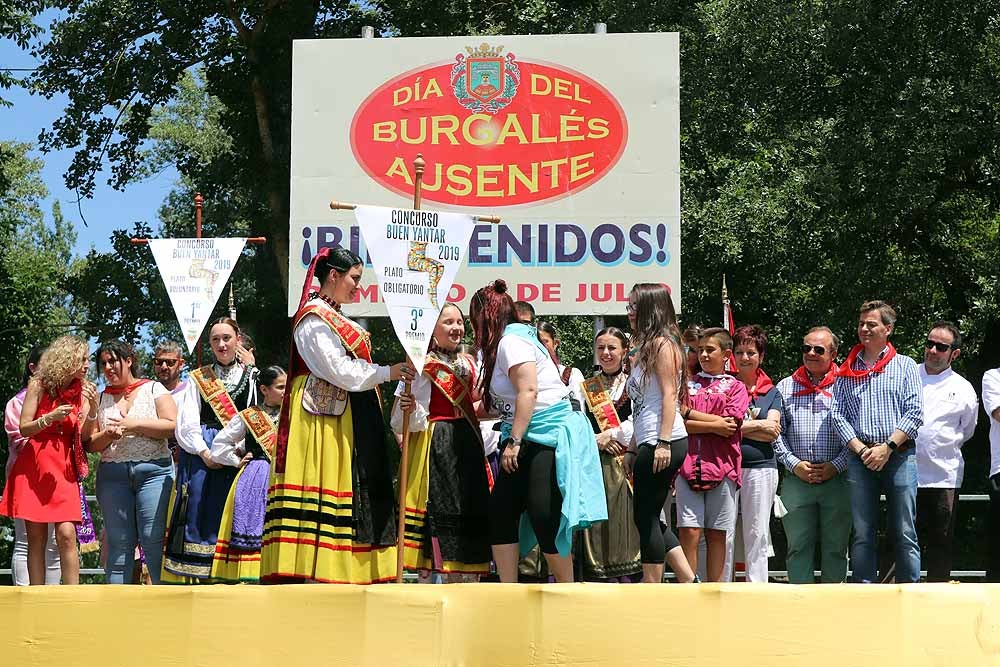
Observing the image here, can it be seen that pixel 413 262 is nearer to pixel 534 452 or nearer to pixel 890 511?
pixel 534 452

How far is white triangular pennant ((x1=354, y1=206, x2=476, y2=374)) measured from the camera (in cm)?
632

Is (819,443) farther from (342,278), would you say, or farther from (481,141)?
(481,141)

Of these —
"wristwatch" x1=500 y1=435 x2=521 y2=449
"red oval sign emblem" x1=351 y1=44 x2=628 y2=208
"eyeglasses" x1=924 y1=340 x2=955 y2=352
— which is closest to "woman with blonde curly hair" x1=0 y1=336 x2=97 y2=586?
"wristwatch" x1=500 y1=435 x2=521 y2=449

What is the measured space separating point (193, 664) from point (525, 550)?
2326mm

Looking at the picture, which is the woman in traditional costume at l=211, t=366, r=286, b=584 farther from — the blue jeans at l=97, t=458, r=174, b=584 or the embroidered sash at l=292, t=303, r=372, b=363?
the embroidered sash at l=292, t=303, r=372, b=363

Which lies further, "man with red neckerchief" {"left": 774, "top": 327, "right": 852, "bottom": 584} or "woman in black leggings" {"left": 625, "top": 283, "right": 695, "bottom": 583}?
"man with red neckerchief" {"left": 774, "top": 327, "right": 852, "bottom": 584}

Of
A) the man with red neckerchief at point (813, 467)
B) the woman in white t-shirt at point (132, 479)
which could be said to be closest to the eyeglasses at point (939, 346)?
the man with red neckerchief at point (813, 467)

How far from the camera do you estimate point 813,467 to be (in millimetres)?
7609

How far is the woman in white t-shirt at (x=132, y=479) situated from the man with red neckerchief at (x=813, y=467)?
3.41 meters

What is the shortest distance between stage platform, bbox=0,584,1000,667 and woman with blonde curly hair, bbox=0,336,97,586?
2580 mm

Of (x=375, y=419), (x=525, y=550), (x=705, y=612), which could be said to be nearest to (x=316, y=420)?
(x=375, y=419)

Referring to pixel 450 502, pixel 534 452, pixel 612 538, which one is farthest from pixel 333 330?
pixel 612 538

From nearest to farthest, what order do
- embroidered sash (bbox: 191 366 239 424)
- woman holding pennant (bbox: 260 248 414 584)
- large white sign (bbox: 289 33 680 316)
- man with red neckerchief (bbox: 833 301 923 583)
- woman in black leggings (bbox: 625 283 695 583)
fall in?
1. woman holding pennant (bbox: 260 248 414 584)
2. woman in black leggings (bbox: 625 283 695 583)
3. man with red neckerchief (bbox: 833 301 923 583)
4. embroidered sash (bbox: 191 366 239 424)
5. large white sign (bbox: 289 33 680 316)

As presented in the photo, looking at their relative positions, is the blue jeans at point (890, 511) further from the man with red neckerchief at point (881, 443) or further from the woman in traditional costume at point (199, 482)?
the woman in traditional costume at point (199, 482)
